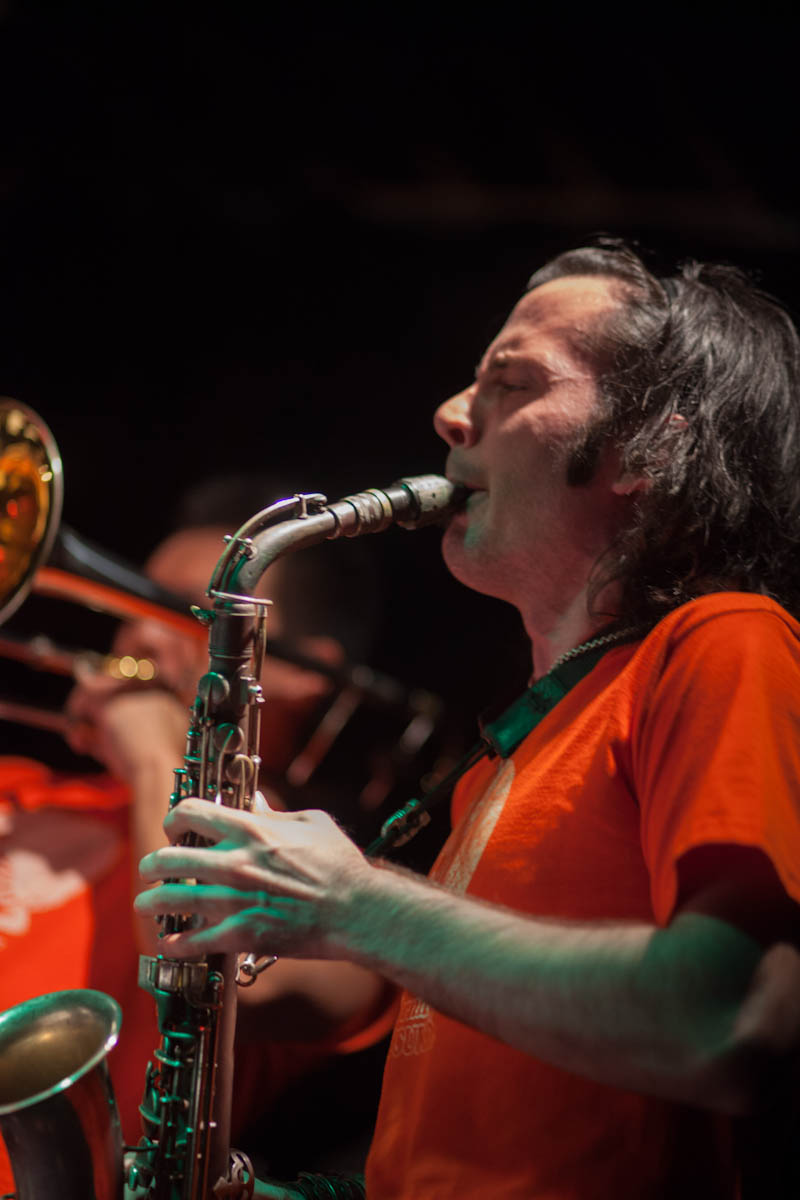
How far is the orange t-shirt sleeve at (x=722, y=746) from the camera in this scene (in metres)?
1.03

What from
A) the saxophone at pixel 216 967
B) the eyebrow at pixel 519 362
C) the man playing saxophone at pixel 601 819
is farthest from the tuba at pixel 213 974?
the eyebrow at pixel 519 362

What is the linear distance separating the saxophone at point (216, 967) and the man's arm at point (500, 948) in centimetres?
30

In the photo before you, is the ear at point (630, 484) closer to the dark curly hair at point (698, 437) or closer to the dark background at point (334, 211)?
the dark curly hair at point (698, 437)

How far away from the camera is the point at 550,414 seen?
1762mm

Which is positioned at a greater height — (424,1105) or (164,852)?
(164,852)

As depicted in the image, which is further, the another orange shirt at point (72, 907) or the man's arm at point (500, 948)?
the another orange shirt at point (72, 907)

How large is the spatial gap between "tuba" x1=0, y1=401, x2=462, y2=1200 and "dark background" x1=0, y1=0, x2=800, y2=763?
1.46m

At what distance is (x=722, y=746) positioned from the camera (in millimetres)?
1089

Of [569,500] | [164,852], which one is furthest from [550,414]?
[164,852]

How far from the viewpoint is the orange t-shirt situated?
3.56 ft

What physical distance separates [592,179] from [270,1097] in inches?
111

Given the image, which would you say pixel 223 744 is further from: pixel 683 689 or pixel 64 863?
A: pixel 64 863

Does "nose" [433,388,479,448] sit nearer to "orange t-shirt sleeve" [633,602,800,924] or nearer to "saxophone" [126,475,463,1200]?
"saxophone" [126,475,463,1200]

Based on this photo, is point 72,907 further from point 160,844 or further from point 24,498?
point 24,498
